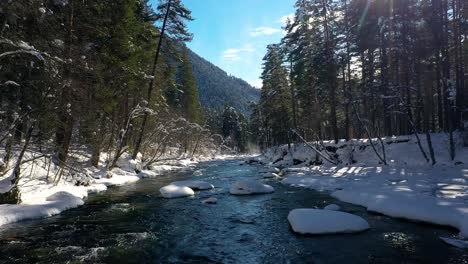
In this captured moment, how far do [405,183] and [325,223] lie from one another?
25.7 ft

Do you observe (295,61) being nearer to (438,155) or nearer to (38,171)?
(438,155)

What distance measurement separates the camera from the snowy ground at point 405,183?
35.8 ft

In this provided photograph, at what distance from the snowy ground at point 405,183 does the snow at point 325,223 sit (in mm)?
2076

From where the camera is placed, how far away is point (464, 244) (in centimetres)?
844

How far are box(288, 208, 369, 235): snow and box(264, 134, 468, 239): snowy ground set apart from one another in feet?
6.81

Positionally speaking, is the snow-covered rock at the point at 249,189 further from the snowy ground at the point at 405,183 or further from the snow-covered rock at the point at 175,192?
the snowy ground at the point at 405,183

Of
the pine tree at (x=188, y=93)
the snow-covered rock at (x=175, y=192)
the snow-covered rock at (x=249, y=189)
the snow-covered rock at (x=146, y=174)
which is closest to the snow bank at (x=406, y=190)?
the snow-covered rock at (x=249, y=189)

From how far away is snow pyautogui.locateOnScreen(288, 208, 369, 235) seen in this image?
33.0ft

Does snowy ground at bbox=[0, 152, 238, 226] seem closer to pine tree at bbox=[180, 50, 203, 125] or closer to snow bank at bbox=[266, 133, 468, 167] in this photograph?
snow bank at bbox=[266, 133, 468, 167]

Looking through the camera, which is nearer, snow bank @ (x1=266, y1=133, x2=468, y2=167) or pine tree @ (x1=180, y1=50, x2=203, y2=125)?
snow bank @ (x1=266, y1=133, x2=468, y2=167)

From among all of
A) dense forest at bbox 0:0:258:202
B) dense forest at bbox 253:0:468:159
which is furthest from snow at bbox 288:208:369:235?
dense forest at bbox 253:0:468:159

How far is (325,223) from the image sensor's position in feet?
33.6

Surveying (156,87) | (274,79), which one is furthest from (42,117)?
(274,79)

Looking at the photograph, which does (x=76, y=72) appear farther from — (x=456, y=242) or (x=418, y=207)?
(x=456, y=242)
